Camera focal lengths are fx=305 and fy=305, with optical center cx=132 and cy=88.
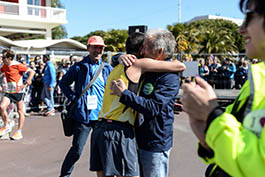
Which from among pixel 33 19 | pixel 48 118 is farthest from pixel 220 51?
pixel 48 118

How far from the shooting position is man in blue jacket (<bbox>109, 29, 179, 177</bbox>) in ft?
7.47

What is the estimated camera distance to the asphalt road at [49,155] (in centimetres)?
452

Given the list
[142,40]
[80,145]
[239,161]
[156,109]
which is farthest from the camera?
[80,145]

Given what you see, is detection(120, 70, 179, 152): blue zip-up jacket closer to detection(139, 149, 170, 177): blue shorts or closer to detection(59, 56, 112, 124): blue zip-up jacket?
detection(139, 149, 170, 177): blue shorts

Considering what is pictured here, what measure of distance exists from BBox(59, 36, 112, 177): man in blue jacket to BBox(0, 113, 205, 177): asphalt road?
95cm

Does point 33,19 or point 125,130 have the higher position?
point 33,19

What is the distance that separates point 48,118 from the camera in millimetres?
8703

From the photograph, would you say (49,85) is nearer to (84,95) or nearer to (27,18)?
(84,95)

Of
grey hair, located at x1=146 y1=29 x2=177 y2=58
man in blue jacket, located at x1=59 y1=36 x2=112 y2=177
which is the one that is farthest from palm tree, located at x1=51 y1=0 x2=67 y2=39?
grey hair, located at x1=146 y1=29 x2=177 y2=58

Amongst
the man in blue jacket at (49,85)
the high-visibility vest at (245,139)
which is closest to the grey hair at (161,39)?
the high-visibility vest at (245,139)

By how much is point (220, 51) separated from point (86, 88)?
93.7 ft

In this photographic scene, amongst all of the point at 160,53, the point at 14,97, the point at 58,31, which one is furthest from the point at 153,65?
the point at 58,31

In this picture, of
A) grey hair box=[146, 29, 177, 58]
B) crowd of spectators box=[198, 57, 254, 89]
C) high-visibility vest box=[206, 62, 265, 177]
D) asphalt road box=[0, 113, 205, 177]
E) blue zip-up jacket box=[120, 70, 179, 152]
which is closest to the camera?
high-visibility vest box=[206, 62, 265, 177]

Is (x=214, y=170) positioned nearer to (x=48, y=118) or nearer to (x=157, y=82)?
(x=157, y=82)
